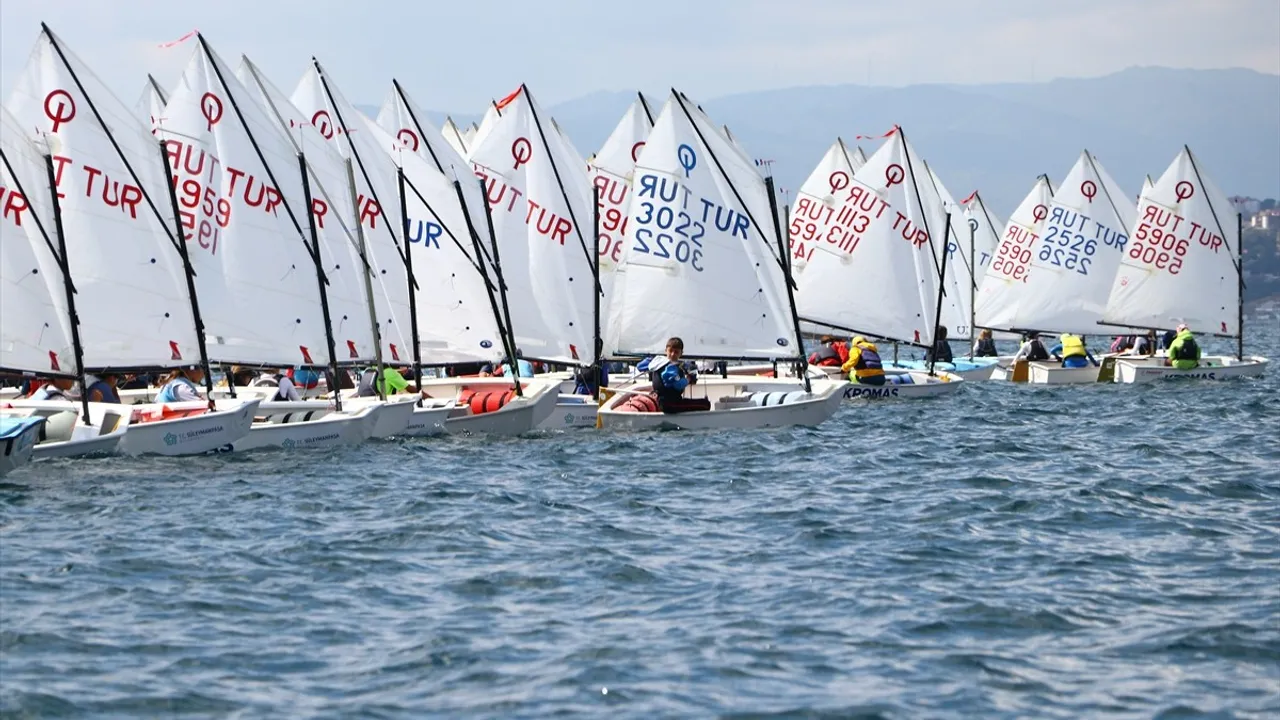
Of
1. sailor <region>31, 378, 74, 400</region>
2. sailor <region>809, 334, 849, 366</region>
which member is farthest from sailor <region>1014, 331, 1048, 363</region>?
sailor <region>31, 378, 74, 400</region>

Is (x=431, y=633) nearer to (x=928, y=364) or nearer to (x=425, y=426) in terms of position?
(x=425, y=426)

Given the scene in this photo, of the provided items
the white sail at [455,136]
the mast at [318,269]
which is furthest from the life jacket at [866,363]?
the white sail at [455,136]

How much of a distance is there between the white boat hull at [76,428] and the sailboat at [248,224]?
185 inches

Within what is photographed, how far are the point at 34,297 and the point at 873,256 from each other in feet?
79.4

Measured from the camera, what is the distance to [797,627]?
43.9 ft

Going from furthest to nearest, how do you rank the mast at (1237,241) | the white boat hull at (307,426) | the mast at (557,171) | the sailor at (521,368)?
the mast at (1237,241) < the mast at (557,171) < the sailor at (521,368) < the white boat hull at (307,426)

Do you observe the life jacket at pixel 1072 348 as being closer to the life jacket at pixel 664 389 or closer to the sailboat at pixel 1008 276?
the sailboat at pixel 1008 276

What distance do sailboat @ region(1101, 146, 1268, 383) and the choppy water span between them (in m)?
26.1

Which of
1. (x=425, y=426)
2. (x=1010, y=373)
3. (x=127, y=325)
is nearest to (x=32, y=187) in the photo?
(x=127, y=325)

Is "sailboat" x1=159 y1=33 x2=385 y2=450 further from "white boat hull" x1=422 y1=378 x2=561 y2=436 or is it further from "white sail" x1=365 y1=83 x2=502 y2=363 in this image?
"white sail" x1=365 y1=83 x2=502 y2=363

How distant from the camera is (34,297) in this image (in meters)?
23.7

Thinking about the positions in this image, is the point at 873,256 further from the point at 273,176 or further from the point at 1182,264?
the point at 273,176

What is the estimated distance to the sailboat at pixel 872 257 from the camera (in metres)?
43.0

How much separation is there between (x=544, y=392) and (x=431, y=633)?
15.6 meters
